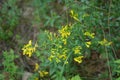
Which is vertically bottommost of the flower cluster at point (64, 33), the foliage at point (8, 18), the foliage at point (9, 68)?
the foliage at point (9, 68)

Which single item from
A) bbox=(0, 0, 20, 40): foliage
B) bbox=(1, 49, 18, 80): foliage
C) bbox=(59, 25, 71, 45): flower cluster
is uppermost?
bbox=(59, 25, 71, 45): flower cluster

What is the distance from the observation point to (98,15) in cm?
288

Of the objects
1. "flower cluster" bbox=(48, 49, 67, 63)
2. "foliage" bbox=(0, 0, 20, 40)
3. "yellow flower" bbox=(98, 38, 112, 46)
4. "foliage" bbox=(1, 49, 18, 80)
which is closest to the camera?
"flower cluster" bbox=(48, 49, 67, 63)

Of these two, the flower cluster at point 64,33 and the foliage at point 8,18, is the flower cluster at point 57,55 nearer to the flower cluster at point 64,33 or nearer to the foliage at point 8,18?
the flower cluster at point 64,33

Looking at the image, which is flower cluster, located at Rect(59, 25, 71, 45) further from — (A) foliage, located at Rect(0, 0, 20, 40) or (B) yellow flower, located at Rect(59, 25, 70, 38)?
(A) foliage, located at Rect(0, 0, 20, 40)

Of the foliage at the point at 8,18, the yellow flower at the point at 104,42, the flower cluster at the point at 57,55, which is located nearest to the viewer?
the flower cluster at the point at 57,55

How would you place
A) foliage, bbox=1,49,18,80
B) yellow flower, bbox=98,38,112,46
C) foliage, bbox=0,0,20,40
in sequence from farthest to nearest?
foliage, bbox=0,0,20,40, foliage, bbox=1,49,18,80, yellow flower, bbox=98,38,112,46

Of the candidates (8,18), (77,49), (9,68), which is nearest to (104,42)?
(77,49)

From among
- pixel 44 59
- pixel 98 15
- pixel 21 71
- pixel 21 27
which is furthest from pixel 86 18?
pixel 21 27

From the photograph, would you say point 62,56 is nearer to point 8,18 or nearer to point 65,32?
point 65,32

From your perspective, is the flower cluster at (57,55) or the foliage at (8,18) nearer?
the flower cluster at (57,55)

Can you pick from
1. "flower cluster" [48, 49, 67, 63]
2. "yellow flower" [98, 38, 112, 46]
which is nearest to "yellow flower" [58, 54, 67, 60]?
"flower cluster" [48, 49, 67, 63]

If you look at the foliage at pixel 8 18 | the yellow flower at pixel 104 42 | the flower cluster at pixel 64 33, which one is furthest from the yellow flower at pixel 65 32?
the foliage at pixel 8 18

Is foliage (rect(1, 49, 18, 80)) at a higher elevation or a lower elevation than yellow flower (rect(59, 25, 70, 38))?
lower
